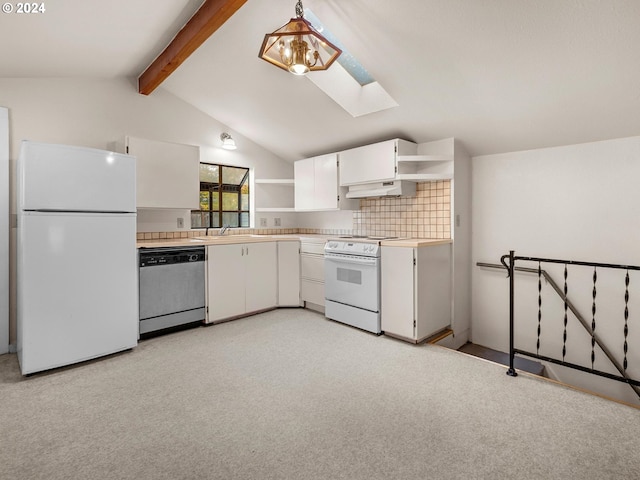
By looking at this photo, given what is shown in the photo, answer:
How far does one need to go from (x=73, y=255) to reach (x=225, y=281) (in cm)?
149

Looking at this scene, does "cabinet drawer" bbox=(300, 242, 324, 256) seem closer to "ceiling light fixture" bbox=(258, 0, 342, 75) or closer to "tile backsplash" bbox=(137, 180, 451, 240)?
"tile backsplash" bbox=(137, 180, 451, 240)

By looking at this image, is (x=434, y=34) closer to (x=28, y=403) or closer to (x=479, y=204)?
(x=479, y=204)

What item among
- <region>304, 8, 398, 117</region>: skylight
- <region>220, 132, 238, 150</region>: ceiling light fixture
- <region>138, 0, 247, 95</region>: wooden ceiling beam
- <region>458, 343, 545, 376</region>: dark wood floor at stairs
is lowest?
<region>458, 343, 545, 376</region>: dark wood floor at stairs

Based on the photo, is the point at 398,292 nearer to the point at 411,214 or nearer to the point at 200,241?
the point at 411,214

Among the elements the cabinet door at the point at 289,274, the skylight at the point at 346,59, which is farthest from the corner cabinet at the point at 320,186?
the skylight at the point at 346,59

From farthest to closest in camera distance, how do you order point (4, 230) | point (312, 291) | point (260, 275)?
point (312, 291) < point (260, 275) < point (4, 230)

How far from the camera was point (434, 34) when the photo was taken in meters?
2.36

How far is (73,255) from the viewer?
2.58m

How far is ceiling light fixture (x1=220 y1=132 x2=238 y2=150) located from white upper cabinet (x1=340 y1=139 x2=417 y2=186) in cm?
148

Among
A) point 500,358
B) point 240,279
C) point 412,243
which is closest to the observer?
point 412,243

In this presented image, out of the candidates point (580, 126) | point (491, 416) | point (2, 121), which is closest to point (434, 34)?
point (580, 126)

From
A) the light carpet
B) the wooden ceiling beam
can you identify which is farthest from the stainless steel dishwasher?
the wooden ceiling beam

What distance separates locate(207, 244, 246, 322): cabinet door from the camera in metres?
3.66

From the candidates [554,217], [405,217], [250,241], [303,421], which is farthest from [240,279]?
[554,217]
